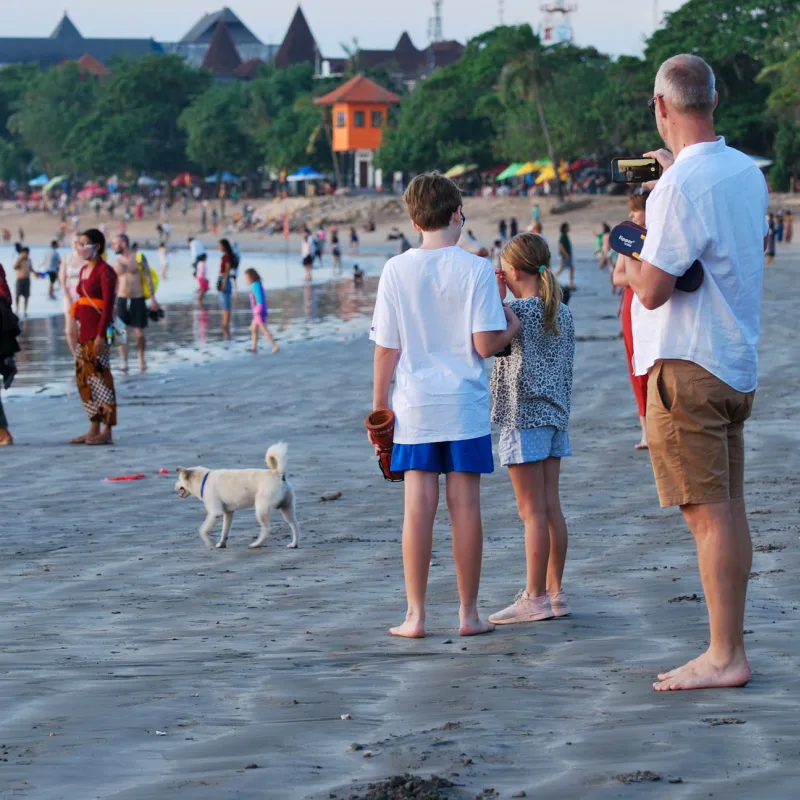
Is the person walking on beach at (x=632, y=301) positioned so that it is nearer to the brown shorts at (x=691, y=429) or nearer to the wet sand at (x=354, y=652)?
the brown shorts at (x=691, y=429)

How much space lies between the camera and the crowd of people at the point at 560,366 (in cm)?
404

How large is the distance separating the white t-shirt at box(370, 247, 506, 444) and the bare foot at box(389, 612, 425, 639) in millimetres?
662

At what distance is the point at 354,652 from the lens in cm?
482

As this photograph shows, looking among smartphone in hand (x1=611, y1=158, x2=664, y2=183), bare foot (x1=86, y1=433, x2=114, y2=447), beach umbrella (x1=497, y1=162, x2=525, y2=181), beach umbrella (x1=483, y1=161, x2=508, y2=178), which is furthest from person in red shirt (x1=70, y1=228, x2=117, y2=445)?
beach umbrella (x1=483, y1=161, x2=508, y2=178)

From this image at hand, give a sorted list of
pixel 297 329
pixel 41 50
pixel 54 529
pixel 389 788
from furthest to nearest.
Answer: pixel 41 50, pixel 297 329, pixel 54 529, pixel 389 788

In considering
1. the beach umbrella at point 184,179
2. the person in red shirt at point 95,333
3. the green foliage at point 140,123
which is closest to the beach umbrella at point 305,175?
the beach umbrella at point 184,179

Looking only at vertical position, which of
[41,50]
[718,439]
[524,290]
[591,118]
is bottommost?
[718,439]

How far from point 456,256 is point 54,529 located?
3879mm

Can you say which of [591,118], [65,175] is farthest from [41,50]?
[591,118]

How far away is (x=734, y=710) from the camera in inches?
149

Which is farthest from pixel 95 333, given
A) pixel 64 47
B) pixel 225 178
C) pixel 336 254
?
pixel 64 47

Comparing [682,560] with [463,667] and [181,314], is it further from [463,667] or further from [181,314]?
[181,314]

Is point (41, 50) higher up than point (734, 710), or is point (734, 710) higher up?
point (41, 50)

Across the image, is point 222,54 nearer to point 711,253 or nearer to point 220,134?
point 220,134
